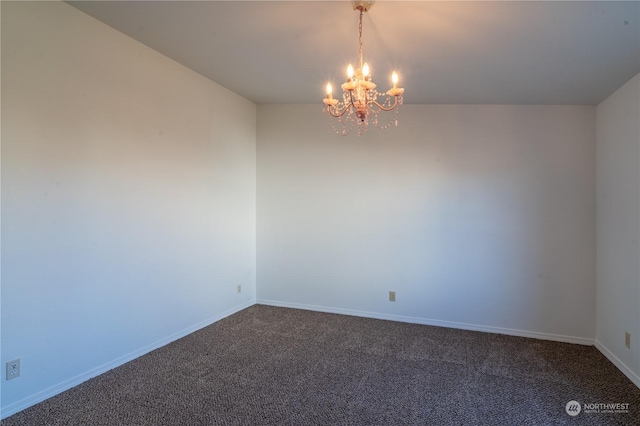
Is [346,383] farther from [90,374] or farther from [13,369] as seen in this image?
[13,369]

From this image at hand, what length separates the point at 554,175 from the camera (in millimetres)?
3660

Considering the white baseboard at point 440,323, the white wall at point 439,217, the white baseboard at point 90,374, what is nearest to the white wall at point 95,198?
the white baseboard at point 90,374

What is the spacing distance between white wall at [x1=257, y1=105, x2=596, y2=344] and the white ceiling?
57 centimetres

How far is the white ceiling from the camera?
2172 millimetres

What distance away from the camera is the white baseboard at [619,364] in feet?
9.01

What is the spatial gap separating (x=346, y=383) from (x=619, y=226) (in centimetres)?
271

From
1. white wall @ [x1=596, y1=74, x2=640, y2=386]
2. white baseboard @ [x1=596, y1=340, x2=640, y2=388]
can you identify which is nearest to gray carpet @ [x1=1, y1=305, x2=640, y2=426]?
white baseboard @ [x1=596, y1=340, x2=640, y2=388]

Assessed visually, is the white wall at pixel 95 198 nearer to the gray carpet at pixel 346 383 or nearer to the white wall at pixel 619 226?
the gray carpet at pixel 346 383

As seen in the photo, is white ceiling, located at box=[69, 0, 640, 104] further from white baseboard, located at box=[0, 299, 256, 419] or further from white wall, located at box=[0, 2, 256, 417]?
white baseboard, located at box=[0, 299, 256, 419]

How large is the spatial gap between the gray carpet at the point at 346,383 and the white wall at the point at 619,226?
0.23 m

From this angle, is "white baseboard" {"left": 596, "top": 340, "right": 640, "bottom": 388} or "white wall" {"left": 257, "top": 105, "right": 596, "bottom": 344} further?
"white wall" {"left": 257, "top": 105, "right": 596, "bottom": 344}

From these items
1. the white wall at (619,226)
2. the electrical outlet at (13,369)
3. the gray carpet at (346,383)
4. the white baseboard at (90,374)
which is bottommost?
the gray carpet at (346,383)

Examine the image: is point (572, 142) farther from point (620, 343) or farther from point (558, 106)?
point (620, 343)

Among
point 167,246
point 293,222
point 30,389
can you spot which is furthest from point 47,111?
point 293,222
